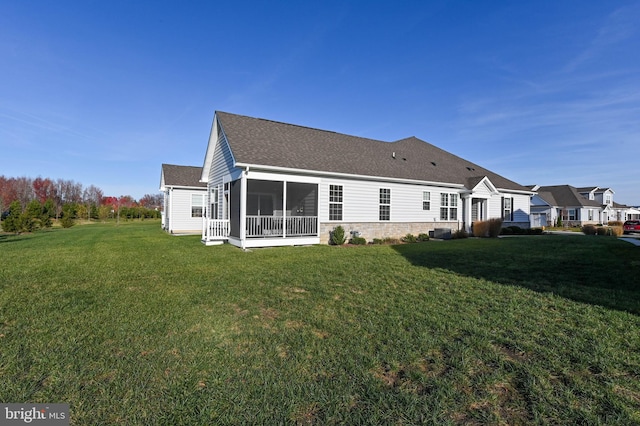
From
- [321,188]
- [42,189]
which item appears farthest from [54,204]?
[321,188]

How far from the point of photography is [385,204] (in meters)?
16.1

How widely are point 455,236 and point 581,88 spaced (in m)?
9.58

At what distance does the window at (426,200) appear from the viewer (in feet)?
57.8

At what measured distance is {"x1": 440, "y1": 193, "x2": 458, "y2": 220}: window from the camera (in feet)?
60.6

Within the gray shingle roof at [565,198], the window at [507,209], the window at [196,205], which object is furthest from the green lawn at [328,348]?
the gray shingle roof at [565,198]

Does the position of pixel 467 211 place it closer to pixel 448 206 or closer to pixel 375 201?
pixel 448 206

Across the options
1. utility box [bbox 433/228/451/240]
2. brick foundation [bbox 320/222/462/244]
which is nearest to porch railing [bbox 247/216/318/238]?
brick foundation [bbox 320/222/462/244]

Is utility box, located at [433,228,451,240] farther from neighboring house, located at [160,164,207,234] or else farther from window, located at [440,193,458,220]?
neighboring house, located at [160,164,207,234]

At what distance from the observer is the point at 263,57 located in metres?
16.1

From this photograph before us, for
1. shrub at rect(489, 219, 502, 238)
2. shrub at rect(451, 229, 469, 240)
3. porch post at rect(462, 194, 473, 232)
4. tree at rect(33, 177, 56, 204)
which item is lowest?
shrub at rect(451, 229, 469, 240)

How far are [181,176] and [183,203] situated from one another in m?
2.30

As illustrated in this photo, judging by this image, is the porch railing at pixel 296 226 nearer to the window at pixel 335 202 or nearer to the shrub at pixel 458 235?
the window at pixel 335 202

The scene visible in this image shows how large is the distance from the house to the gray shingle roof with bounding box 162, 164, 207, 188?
12.8 feet

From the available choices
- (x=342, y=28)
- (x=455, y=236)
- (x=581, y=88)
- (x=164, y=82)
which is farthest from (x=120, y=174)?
(x=581, y=88)
